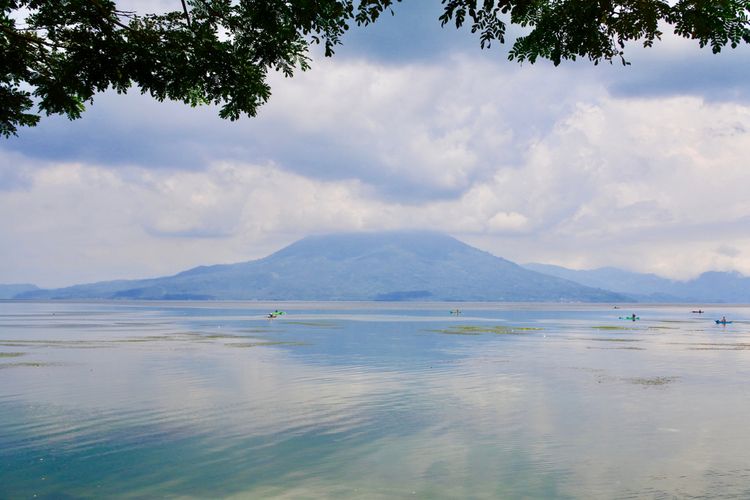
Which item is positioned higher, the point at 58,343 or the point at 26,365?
the point at 26,365

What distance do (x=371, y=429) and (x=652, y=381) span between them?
24852 millimetres

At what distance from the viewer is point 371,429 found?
28.1 meters

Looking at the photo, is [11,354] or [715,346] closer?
[11,354]

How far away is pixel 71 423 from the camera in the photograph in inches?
1129

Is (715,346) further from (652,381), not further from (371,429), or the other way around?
(371,429)

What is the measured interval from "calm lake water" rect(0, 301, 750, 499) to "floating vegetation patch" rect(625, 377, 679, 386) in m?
0.21

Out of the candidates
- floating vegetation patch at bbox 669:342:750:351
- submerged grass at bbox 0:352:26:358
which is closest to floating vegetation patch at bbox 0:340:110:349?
submerged grass at bbox 0:352:26:358

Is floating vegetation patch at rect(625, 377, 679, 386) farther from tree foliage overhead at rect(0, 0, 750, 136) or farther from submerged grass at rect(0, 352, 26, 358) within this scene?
submerged grass at rect(0, 352, 26, 358)

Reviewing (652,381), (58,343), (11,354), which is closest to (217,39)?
(652,381)

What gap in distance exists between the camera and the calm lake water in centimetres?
2069

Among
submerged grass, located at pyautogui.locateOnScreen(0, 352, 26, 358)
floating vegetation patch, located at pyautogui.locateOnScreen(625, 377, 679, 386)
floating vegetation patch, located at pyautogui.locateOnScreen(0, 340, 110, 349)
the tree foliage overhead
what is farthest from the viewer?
floating vegetation patch, located at pyautogui.locateOnScreen(0, 340, 110, 349)

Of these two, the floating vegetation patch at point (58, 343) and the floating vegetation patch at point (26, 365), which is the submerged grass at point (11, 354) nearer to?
the floating vegetation patch at point (26, 365)

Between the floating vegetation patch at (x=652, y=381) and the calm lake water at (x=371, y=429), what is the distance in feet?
0.68

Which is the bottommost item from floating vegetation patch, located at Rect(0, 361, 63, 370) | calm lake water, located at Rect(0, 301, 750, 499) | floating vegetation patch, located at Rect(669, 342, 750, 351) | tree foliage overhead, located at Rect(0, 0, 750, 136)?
floating vegetation patch, located at Rect(669, 342, 750, 351)
